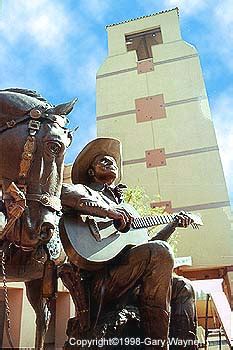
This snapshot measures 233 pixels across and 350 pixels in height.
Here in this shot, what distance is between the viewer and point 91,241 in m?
1.85

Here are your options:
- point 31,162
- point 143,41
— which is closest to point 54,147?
point 31,162

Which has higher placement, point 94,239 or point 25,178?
point 25,178

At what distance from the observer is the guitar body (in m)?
1.78

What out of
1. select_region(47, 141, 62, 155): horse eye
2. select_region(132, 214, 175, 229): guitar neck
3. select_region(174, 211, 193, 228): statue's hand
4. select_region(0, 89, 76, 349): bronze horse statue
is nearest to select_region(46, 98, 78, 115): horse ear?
select_region(0, 89, 76, 349): bronze horse statue

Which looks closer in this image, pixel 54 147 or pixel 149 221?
pixel 54 147

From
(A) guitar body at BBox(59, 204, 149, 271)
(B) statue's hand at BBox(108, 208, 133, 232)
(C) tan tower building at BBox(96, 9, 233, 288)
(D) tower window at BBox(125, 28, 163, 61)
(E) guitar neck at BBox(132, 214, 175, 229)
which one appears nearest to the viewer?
(A) guitar body at BBox(59, 204, 149, 271)

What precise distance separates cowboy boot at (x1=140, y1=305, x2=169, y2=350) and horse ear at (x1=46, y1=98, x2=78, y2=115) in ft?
3.68

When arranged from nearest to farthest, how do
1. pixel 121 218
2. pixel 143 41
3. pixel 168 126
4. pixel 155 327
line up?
pixel 155 327
pixel 121 218
pixel 168 126
pixel 143 41

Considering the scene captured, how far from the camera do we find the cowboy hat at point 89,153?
243cm

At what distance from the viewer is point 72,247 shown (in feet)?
5.81

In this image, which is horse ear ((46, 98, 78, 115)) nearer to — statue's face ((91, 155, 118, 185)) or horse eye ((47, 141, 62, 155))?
horse eye ((47, 141, 62, 155))

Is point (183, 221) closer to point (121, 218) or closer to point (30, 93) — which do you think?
point (121, 218)

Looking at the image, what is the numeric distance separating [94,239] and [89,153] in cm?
73

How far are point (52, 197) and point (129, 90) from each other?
461 inches
